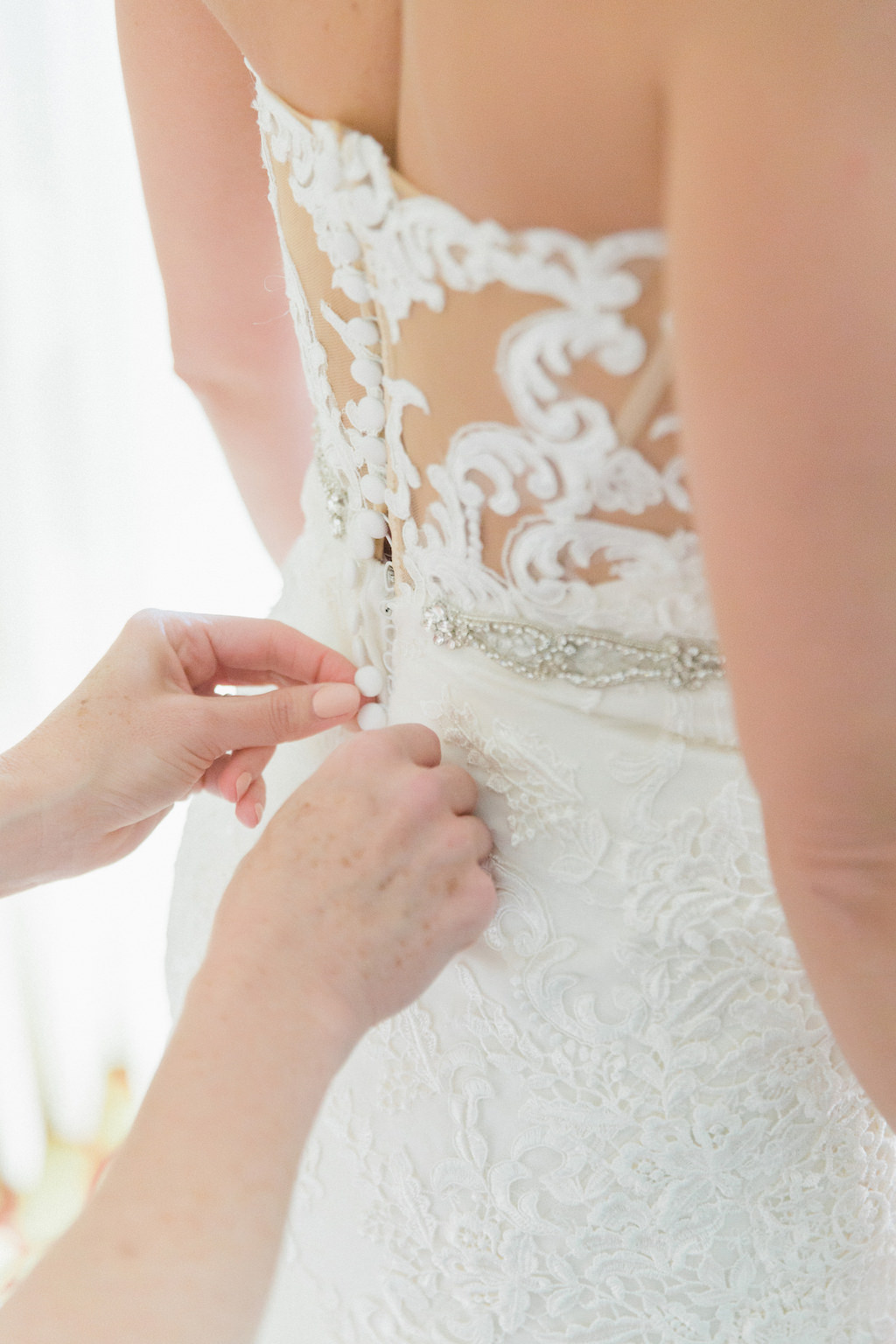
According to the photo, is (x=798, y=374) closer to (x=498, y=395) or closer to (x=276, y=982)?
(x=498, y=395)

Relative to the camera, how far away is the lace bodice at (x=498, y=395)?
0.55 meters

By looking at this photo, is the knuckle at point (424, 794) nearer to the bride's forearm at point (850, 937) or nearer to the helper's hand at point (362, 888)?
the helper's hand at point (362, 888)

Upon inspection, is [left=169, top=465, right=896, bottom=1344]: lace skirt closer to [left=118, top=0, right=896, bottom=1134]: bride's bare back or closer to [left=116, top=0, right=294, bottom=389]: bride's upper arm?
[left=118, top=0, right=896, bottom=1134]: bride's bare back

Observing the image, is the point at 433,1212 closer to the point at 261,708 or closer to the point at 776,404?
the point at 261,708

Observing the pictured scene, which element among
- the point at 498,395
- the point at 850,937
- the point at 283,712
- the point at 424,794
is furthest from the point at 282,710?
the point at 850,937

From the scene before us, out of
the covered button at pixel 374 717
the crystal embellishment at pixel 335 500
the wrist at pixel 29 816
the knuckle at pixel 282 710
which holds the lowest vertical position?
the wrist at pixel 29 816

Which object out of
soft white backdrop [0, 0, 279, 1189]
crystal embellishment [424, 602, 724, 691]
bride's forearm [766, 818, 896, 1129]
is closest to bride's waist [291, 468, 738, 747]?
crystal embellishment [424, 602, 724, 691]

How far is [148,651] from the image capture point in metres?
→ 0.86

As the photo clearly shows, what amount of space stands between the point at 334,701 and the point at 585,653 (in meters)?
0.20

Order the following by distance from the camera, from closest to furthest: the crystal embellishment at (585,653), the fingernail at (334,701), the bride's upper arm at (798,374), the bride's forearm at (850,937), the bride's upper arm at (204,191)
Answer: the bride's upper arm at (798,374) → the bride's forearm at (850,937) → the crystal embellishment at (585,653) → the fingernail at (334,701) → the bride's upper arm at (204,191)

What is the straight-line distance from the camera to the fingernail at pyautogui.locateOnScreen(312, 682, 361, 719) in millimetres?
799

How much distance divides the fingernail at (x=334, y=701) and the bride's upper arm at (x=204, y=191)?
46 cm

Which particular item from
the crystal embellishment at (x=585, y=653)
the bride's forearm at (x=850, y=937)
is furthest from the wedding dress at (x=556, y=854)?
the bride's forearm at (x=850, y=937)

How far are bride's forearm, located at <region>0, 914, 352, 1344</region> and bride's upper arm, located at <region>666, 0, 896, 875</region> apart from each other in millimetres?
297
